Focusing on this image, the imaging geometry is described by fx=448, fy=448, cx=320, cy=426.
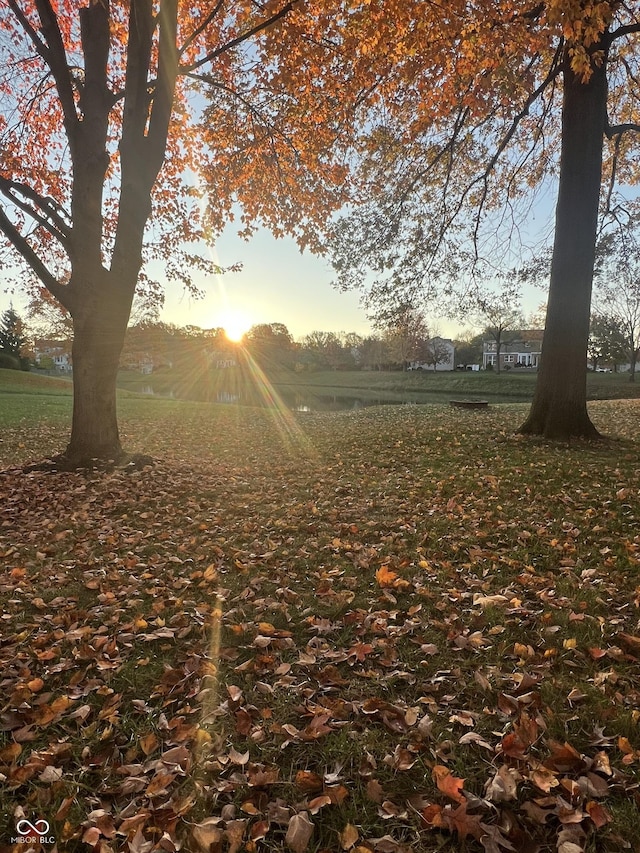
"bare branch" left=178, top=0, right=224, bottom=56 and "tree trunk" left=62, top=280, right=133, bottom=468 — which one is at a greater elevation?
"bare branch" left=178, top=0, right=224, bottom=56

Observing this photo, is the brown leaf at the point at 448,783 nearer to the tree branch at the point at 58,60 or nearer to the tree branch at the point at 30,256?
the tree branch at the point at 30,256

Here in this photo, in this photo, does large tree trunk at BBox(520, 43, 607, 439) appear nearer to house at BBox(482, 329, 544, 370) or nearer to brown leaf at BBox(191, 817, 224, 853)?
brown leaf at BBox(191, 817, 224, 853)

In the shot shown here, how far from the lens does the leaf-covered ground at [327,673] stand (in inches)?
75.3

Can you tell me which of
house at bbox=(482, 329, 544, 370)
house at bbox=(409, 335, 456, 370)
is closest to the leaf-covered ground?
house at bbox=(409, 335, 456, 370)

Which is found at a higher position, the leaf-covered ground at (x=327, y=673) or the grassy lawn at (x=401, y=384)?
the grassy lawn at (x=401, y=384)

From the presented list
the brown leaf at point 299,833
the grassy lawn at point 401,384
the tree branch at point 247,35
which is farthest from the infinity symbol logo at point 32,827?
the grassy lawn at point 401,384

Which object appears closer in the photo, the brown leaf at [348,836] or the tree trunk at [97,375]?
the brown leaf at [348,836]

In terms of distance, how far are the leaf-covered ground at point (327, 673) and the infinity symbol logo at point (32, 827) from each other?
26 millimetres

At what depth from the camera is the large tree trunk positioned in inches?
345

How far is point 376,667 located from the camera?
287 cm

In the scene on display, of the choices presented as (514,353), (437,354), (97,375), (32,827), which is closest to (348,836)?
(32,827)

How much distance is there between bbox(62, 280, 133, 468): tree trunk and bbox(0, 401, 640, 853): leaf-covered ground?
190 centimetres

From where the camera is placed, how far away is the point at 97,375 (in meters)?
7.86

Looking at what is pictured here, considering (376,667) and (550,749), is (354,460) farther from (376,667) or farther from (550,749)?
(550,749)
